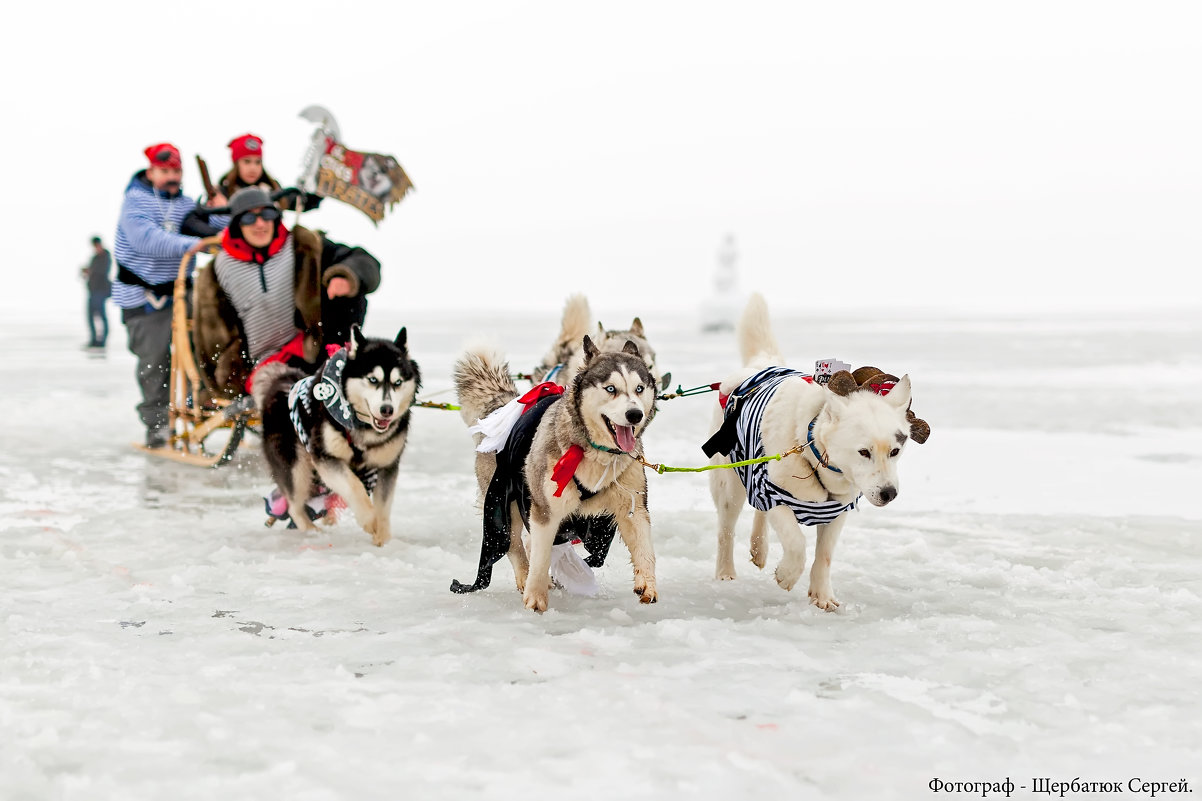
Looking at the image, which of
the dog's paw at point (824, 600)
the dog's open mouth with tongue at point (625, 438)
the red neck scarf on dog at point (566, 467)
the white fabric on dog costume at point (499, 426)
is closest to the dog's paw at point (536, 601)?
the red neck scarf on dog at point (566, 467)

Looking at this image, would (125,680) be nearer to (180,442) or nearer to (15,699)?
(15,699)

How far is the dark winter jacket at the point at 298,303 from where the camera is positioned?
6.81m

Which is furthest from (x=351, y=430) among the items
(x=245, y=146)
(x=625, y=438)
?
(x=245, y=146)

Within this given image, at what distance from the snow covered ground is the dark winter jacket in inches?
34.8

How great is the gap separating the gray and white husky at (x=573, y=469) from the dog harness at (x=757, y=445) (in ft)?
1.71

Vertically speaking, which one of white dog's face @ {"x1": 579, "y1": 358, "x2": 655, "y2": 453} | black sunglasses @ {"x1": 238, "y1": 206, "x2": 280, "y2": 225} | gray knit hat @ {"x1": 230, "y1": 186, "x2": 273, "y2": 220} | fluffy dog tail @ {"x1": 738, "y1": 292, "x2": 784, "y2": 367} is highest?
gray knit hat @ {"x1": 230, "y1": 186, "x2": 273, "y2": 220}

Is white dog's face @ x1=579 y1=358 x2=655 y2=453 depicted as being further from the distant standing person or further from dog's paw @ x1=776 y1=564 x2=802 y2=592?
the distant standing person

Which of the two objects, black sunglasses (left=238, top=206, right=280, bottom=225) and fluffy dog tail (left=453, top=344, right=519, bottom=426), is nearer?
fluffy dog tail (left=453, top=344, right=519, bottom=426)

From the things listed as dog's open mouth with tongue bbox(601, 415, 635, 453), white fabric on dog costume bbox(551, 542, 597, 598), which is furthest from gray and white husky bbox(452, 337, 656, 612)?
white fabric on dog costume bbox(551, 542, 597, 598)

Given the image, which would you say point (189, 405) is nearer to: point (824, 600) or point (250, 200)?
point (250, 200)

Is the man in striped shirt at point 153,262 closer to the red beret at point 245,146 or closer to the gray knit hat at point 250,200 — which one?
the red beret at point 245,146

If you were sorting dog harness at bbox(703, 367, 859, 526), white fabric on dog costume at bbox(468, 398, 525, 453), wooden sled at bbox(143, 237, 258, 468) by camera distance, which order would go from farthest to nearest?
wooden sled at bbox(143, 237, 258, 468) < white fabric on dog costume at bbox(468, 398, 525, 453) < dog harness at bbox(703, 367, 859, 526)

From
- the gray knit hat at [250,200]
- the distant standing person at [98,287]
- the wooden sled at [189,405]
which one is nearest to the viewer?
the gray knit hat at [250,200]

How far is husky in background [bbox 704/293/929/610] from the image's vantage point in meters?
3.93
